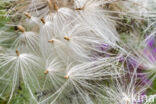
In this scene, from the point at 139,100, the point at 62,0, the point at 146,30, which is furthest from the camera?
the point at 62,0

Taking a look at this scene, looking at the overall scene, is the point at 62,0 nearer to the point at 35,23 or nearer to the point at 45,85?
the point at 35,23

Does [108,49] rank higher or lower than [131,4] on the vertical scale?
lower

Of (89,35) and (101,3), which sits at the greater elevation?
(101,3)

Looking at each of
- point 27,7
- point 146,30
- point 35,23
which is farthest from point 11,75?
point 146,30

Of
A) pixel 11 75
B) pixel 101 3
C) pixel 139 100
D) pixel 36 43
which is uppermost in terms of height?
pixel 101 3

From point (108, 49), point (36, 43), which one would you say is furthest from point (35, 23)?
point (108, 49)

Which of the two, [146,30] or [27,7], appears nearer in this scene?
[146,30]

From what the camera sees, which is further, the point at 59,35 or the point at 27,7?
the point at 27,7

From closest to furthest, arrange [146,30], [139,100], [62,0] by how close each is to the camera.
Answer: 1. [139,100]
2. [146,30]
3. [62,0]

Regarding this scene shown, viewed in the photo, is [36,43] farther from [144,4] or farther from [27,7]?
[144,4]
